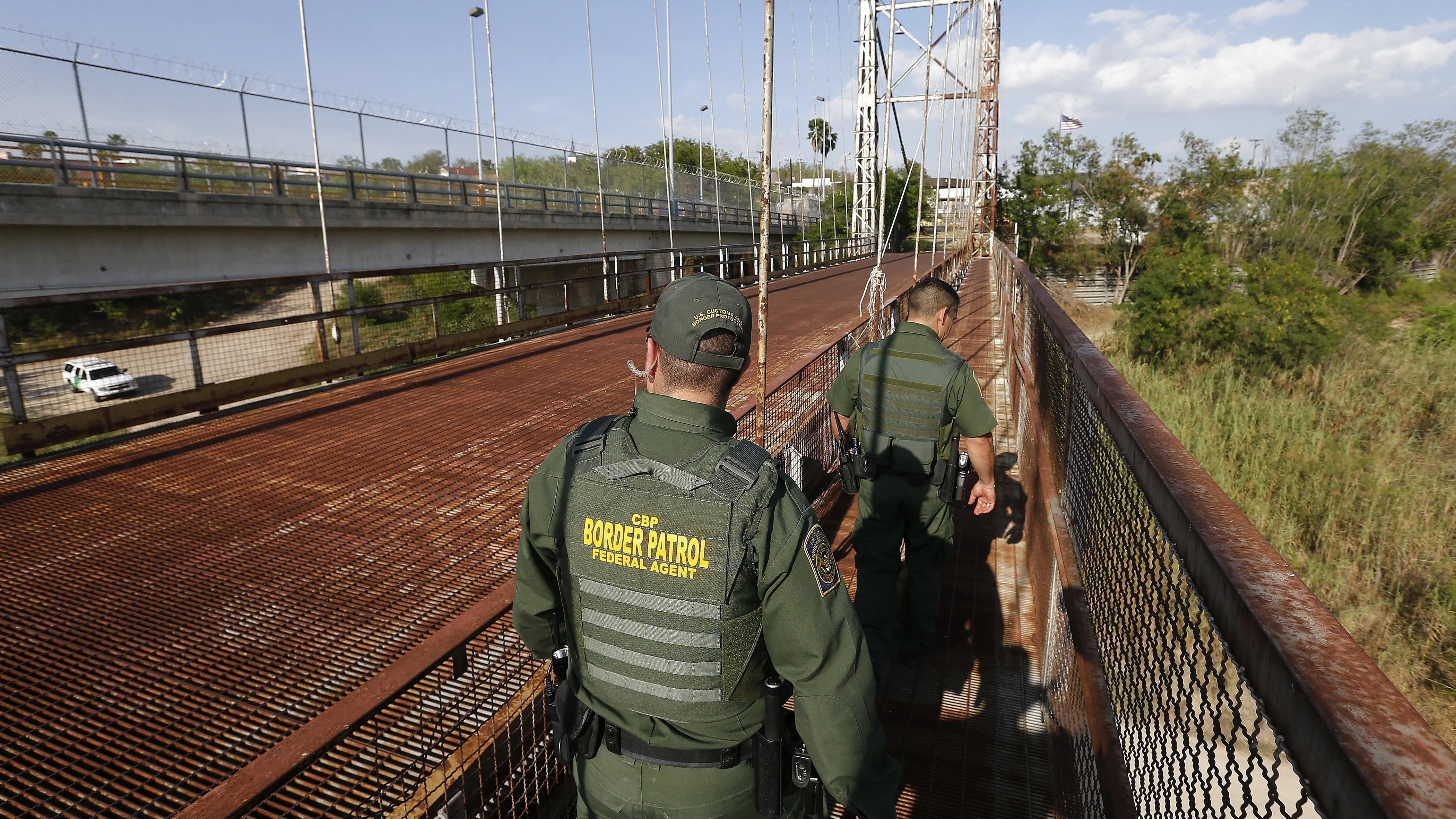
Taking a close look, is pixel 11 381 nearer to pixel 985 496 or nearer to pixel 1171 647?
pixel 985 496

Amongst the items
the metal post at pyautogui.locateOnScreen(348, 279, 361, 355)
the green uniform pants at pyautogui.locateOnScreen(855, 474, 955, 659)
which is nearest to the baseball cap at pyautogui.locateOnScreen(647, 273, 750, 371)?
the green uniform pants at pyautogui.locateOnScreen(855, 474, 955, 659)

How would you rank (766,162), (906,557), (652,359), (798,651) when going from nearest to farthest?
(798,651) < (652,359) < (766,162) < (906,557)

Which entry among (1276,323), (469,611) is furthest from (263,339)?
(1276,323)

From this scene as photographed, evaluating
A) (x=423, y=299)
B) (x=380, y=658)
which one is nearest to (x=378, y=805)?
(x=380, y=658)

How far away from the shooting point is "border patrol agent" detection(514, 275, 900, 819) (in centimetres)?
179

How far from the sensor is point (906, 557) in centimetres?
396

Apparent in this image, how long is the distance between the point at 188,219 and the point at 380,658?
12.4 m

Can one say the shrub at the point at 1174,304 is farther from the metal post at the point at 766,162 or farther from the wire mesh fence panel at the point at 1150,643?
the metal post at the point at 766,162

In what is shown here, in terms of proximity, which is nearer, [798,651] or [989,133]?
[798,651]

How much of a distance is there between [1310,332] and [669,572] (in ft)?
92.6

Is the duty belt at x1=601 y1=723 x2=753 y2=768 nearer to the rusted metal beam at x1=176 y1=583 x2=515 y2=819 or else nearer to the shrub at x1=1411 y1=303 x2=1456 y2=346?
the rusted metal beam at x1=176 y1=583 x2=515 y2=819

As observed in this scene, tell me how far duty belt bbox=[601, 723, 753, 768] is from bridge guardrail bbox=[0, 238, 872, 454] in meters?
6.06

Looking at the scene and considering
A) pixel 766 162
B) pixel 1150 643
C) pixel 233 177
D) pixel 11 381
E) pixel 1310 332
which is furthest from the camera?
pixel 1310 332

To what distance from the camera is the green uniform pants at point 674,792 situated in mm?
1921
